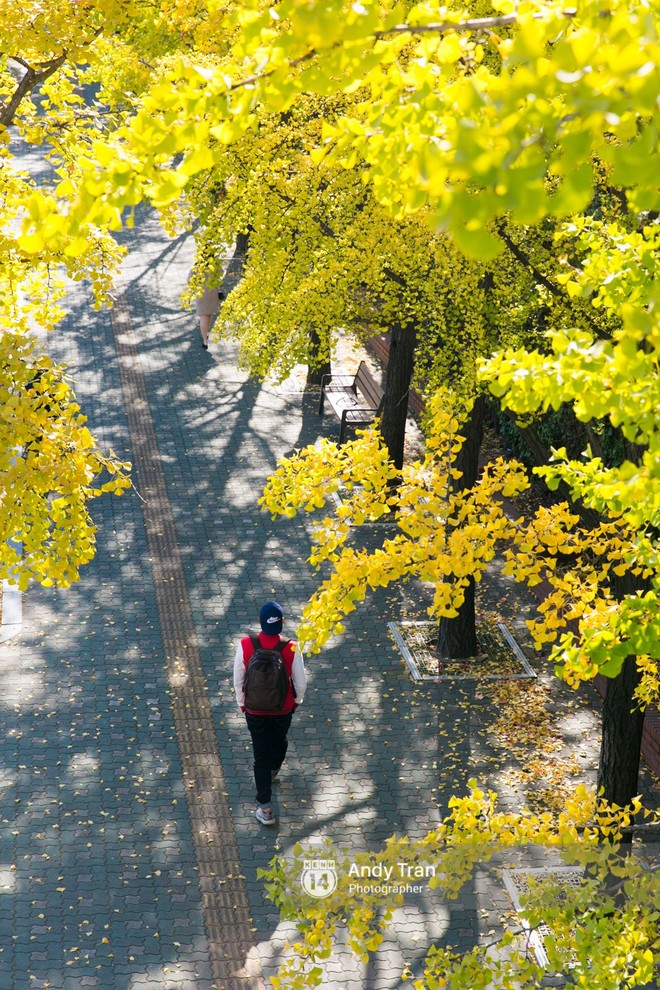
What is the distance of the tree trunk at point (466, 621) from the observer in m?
11.3

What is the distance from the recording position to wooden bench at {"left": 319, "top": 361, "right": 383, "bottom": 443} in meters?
16.0

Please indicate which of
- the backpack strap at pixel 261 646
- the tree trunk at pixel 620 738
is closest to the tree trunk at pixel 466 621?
the backpack strap at pixel 261 646

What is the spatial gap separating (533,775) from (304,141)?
6.55m

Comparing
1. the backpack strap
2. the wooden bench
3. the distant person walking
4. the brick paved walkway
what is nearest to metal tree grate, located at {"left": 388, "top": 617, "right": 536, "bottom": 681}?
the brick paved walkway

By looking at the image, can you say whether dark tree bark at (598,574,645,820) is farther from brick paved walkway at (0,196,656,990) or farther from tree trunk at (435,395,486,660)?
tree trunk at (435,395,486,660)

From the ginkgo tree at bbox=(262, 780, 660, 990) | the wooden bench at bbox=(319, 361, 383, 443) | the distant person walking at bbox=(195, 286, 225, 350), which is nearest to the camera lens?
the ginkgo tree at bbox=(262, 780, 660, 990)

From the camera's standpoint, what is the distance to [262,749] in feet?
28.8

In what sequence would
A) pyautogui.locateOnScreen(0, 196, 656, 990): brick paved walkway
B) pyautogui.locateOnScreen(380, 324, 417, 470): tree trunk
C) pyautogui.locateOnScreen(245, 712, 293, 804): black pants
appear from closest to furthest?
1. pyautogui.locateOnScreen(0, 196, 656, 990): brick paved walkway
2. pyautogui.locateOnScreen(245, 712, 293, 804): black pants
3. pyautogui.locateOnScreen(380, 324, 417, 470): tree trunk

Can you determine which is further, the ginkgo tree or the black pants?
the black pants

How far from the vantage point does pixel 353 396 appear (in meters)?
17.0

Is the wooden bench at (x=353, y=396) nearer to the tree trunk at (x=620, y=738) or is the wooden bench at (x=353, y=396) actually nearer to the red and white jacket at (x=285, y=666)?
the red and white jacket at (x=285, y=666)

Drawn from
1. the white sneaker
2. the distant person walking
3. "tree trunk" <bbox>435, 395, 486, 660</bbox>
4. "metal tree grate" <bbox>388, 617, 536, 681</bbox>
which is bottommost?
the white sneaker

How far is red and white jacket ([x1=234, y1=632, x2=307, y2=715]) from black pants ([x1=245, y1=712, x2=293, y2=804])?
0.11 meters

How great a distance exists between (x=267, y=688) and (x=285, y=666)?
0.22m
